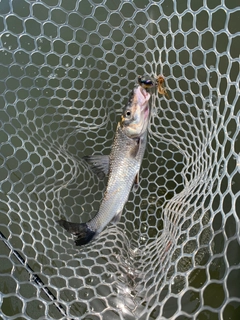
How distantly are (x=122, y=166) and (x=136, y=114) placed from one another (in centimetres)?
25

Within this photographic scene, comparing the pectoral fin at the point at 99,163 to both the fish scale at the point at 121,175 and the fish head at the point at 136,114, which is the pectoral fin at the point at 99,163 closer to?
the fish scale at the point at 121,175

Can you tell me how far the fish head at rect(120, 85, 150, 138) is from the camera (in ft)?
5.32

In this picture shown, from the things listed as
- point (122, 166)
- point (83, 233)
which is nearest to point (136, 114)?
point (122, 166)

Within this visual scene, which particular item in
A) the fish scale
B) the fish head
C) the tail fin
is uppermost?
the fish head

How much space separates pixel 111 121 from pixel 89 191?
17.4 inches

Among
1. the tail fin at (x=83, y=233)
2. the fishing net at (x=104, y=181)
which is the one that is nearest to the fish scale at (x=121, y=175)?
the tail fin at (x=83, y=233)

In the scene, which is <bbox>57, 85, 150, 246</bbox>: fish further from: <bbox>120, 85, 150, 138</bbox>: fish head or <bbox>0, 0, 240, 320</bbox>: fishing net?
<bbox>0, 0, 240, 320</bbox>: fishing net

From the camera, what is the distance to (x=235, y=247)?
6.82ft

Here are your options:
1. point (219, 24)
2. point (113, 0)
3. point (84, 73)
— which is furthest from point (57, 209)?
point (219, 24)

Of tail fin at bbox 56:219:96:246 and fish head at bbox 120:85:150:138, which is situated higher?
fish head at bbox 120:85:150:138

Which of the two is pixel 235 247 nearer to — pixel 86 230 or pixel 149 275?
pixel 149 275

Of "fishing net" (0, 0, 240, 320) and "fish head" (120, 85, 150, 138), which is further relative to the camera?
"fishing net" (0, 0, 240, 320)

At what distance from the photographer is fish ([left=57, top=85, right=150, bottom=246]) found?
1.63 m

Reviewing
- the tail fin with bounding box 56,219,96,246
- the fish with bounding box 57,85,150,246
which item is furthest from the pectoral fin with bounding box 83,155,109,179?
the tail fin with bounding box 56,219,96,246
